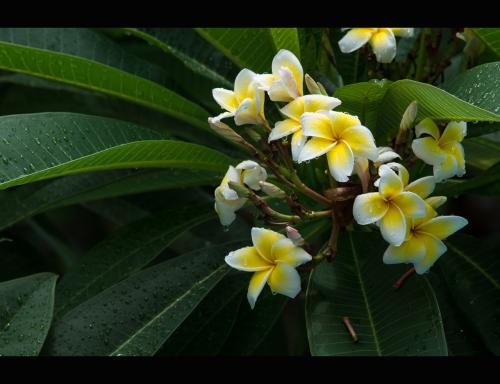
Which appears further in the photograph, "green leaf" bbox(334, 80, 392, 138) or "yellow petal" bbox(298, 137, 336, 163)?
"green leaf" bbox(334, 80, 392, 138)

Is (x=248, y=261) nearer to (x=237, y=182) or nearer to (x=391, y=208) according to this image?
(x=237, y=182)

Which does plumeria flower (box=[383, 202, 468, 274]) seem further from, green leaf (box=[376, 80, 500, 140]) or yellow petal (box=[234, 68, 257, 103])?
yellow petal (box=[234, 68, 257, 103])

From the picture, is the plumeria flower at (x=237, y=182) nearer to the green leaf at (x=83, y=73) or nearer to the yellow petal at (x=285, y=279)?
the yellow petal at (x=285, y=279)

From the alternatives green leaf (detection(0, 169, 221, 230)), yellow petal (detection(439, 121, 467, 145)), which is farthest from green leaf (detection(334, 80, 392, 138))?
green leaf (detection(0, 169, 221, 230))

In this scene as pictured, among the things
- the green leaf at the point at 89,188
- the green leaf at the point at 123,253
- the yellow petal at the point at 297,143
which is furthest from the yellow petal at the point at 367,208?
the green leaf at the point at 123,253

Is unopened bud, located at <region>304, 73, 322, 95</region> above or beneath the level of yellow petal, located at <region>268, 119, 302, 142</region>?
above

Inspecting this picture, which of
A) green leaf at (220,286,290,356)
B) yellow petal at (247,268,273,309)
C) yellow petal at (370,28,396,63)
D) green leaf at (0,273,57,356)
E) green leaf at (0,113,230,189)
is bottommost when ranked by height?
green leaf at (220,286,290,356)

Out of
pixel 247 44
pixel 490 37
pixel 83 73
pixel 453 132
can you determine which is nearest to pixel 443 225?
pixel 453 132

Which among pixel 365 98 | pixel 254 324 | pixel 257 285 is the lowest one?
pixel 254 324
